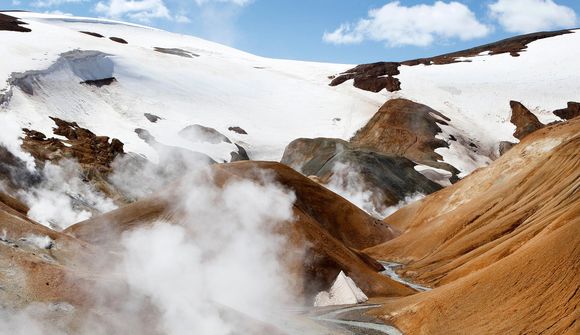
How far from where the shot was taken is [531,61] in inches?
4926

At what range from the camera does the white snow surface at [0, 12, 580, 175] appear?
242ft

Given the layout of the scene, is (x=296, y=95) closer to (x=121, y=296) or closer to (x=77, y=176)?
(x=77, y=176)

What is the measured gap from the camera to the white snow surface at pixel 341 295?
3294cm

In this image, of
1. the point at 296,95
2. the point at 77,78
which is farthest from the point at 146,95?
the point at 296,95

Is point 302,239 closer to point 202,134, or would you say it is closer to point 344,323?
point 344,323

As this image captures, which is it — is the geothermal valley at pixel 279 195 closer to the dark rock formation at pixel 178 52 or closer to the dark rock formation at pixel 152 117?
the dark rock formation at pixel 152 117

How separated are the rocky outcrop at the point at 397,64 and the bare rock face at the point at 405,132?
15560 millimetres

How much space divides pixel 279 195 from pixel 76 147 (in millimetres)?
25127

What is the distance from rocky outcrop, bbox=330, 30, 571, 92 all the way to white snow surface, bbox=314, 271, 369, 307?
83.8m

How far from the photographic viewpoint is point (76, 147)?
194 feet

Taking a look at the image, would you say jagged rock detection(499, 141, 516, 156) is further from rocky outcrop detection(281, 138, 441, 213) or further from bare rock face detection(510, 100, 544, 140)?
rocky outcrop detection(281, 138, 441, 213)

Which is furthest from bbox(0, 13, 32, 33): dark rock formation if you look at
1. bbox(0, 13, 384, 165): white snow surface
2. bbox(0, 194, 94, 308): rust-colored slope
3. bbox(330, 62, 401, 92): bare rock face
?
bbox(0, 194, 94, 308): rust-colored slope

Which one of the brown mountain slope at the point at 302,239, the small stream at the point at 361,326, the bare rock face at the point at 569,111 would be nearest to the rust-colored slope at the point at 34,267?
the small stream at the point at 361,326

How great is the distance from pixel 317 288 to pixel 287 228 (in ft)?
13.9
